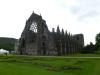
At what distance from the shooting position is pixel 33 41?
114 m

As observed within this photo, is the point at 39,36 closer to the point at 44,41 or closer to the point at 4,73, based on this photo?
the point at 44,41

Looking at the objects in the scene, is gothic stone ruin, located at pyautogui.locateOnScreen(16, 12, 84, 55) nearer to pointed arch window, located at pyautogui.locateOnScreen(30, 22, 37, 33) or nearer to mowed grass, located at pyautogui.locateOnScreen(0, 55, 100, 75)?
pointed arch window, located at pyautogui.locateOnScreen(30, 22, 37, 33)

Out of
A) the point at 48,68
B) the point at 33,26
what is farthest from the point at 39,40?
the point at 48,68

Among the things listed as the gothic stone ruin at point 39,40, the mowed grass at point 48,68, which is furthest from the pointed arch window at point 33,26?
the mowed grass at point 48,68

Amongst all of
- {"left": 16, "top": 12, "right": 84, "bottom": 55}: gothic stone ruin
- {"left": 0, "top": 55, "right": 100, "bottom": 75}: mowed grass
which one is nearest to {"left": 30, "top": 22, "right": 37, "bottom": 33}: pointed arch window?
{"left": 16, "top": 12, "right": 84, "bottom": 55}: gothic stone ruin

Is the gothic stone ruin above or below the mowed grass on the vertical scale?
above

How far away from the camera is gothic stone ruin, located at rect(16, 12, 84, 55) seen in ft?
356

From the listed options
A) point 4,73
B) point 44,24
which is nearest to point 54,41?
point 44,24

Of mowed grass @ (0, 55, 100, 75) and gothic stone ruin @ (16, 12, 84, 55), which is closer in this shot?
mowed grass @ (0, 55, 100, 75)

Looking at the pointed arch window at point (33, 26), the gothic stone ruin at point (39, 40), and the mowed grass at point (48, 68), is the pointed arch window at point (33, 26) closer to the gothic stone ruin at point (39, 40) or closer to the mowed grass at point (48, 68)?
the gothic stone ruin at point (39, 40)

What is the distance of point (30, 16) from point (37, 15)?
4373 millimetres

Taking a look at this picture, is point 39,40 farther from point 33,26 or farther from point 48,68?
point 48,68

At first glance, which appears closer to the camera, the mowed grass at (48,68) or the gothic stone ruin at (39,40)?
the mowed grass at (48,68)

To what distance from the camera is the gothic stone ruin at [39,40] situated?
108500 mm
